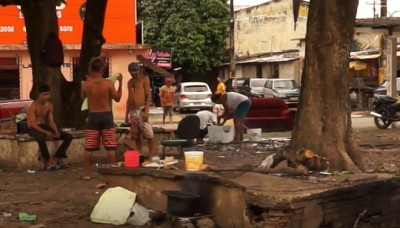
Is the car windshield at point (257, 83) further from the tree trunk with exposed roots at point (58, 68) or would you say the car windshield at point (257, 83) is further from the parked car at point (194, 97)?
the tree trunk with exposed roots at point (58, 68)

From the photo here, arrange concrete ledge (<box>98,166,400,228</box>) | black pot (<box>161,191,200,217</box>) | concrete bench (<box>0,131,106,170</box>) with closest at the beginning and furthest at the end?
concrete ledge (<box>98,166,400,228</box>)
black pot (<box>161,191,200,217</box>)
concrete bench (<box>0,131,106,170</box>)

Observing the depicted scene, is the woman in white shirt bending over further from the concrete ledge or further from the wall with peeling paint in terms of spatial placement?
the wall with peeling paint

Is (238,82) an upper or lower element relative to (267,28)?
lower

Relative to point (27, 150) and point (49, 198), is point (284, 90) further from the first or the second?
point (49, 198)

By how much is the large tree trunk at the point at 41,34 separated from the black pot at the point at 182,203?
6.49 metres

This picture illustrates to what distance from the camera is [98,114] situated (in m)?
9.58

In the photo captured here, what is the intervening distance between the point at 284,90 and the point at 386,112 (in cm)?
1161

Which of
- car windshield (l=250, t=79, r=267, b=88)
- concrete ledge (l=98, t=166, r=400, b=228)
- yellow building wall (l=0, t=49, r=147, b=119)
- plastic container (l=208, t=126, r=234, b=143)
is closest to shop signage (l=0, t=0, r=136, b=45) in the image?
yellow building wall (l=0, t=49, r=147, b=119)

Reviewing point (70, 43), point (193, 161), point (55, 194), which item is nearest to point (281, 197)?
point (193, 161)

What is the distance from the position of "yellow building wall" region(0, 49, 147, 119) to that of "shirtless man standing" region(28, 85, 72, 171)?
15123 mm

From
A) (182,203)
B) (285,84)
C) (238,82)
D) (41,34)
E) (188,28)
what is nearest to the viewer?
(182,203)

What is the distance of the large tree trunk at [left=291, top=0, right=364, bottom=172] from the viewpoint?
735cm

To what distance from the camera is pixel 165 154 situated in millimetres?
12102

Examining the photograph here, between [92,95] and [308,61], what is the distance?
3.67m
